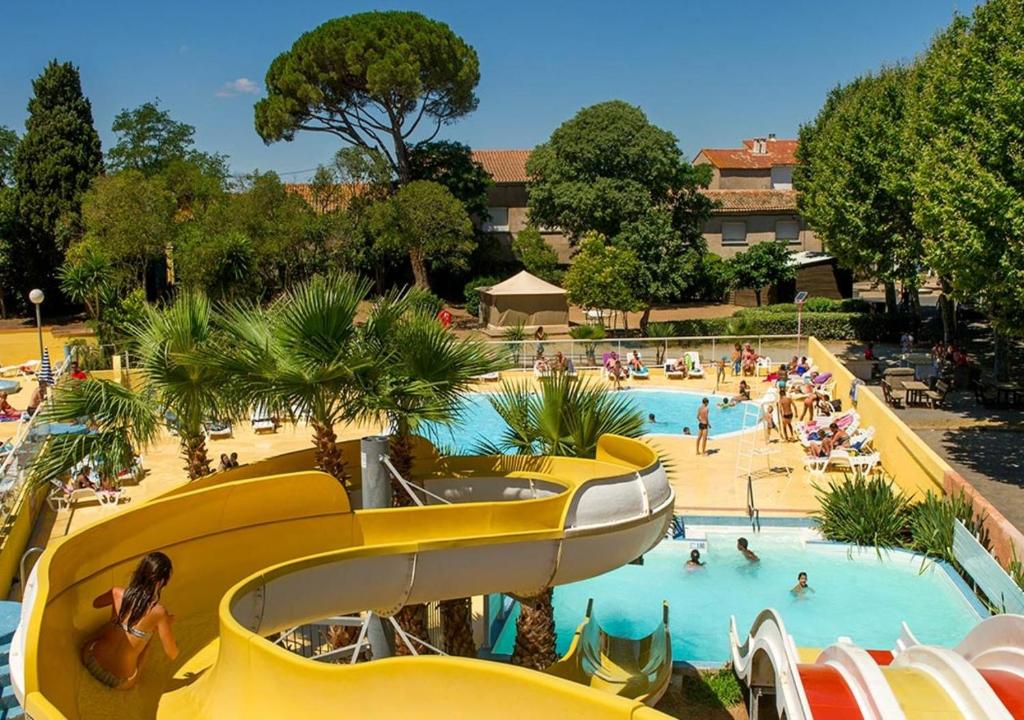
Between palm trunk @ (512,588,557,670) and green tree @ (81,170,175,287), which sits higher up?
green tree @ (81,170,175,287)

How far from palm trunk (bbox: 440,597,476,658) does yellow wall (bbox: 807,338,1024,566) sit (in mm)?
7723

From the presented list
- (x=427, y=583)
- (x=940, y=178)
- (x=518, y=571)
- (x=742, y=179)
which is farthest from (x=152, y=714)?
(x=742, y=179)

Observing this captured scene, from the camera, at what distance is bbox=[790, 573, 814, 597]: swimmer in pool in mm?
13703

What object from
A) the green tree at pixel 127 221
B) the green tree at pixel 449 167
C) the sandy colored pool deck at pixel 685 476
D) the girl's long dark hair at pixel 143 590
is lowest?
the sandy colored pool deck at pixel 685 476

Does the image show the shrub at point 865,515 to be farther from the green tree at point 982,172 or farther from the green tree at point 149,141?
the green tree at point 149,141

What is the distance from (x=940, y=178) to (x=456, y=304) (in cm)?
3506

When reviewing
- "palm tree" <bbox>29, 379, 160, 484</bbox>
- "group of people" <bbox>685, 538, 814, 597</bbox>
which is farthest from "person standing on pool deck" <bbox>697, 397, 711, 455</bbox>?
"palm tree" <bbox>29, 379, 160, 484</bbox>

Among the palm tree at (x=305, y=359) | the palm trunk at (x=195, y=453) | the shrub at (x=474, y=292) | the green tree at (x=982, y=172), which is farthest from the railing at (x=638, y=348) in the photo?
the palm tree at (x=305, y=359)

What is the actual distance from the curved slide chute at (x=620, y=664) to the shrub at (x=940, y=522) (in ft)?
20.5

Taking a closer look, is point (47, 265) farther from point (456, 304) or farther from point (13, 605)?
point (13, 605)

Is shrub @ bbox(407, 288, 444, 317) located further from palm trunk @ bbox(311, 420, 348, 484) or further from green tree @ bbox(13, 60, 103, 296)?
green tree @ bbox(13, 60, 103, 296)

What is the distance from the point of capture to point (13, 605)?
320 inches

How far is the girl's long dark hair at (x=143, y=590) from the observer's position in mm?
5262

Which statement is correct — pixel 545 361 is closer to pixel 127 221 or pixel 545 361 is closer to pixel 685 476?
pixel 685 476
